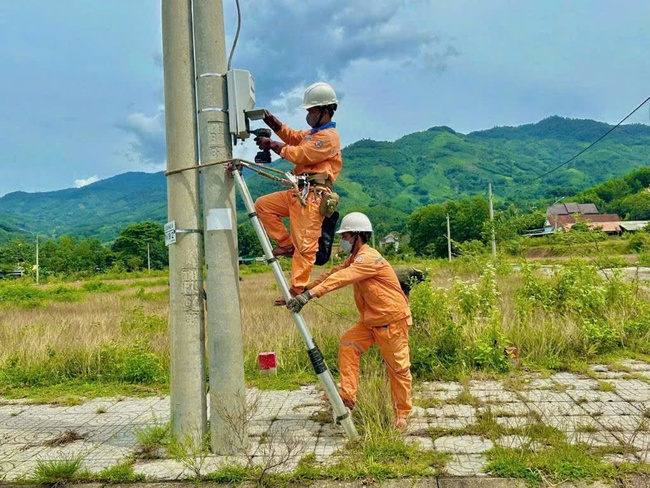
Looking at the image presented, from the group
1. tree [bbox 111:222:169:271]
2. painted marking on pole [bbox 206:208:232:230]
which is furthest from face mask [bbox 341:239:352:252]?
tree [bbox 111:222:169:271]

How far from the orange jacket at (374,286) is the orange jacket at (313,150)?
0.81 m

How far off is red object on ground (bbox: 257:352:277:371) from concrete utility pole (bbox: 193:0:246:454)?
277cm

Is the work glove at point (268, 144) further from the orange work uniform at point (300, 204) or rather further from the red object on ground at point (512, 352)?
the red object on ground at point (512, 352)

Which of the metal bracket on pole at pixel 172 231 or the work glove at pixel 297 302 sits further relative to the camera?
the metal bracket on pole at pixel 172 231

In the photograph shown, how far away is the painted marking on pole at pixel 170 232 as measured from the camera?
4832 millimetres

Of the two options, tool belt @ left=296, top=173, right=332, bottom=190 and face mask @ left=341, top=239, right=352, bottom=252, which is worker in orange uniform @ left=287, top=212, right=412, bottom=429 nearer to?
face mask @ left=341, top=239, right=352, bottom=252

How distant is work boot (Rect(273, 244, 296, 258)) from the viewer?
16.3 feet

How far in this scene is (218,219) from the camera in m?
4.67

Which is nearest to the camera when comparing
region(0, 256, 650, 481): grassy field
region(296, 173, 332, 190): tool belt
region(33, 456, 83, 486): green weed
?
region(33, 456, 83, 486): green weed

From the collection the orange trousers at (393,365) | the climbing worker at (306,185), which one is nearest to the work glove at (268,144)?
the climbing worker at (306,185)

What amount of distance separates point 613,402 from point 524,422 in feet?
4.36

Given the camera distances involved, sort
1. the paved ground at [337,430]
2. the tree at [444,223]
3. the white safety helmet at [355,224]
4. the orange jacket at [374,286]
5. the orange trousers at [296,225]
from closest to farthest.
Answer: the paved ground at [337,430]
the orange trousers at [296,225]
the orange jacket at [374,286]
the white safety helmet at [355,224]
the tree at [444,223]

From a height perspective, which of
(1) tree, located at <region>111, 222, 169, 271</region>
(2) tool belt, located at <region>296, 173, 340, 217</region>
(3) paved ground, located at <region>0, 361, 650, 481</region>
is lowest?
(3) paved ground, located at <region>0, 361, 650, 481</region>

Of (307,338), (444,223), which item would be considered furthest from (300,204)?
(444,223)
